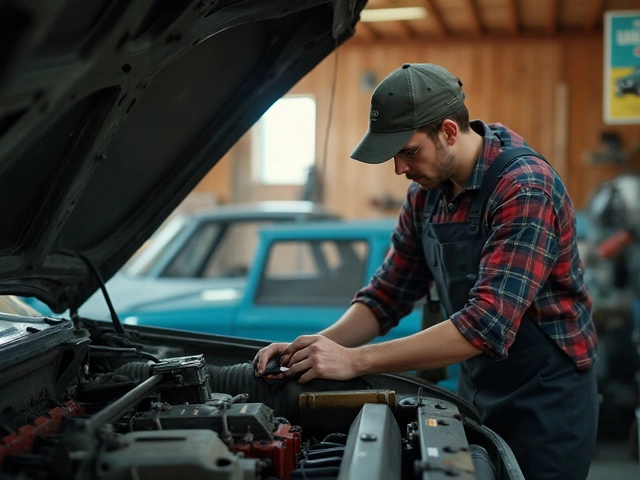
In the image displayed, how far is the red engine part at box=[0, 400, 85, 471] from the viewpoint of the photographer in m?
1.56

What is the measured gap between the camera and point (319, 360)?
2.05 m

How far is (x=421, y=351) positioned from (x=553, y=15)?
905 cm

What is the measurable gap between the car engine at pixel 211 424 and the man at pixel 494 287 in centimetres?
11

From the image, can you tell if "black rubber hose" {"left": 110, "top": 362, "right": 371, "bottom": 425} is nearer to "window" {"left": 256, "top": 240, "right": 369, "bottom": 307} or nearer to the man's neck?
the man's neck

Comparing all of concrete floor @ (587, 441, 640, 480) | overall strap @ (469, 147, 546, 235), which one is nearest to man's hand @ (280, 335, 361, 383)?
overall strap @ (469, 147, 546, 235)

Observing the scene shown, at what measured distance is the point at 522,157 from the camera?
222 cm

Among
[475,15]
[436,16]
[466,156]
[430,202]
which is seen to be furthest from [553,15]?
[466,156]

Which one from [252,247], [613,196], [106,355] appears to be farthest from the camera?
[252,247]

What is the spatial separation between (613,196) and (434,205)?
455 centimetres

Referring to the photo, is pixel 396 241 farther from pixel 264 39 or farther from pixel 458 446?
pixel 458 446

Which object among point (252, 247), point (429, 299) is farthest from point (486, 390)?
point (252, 247)

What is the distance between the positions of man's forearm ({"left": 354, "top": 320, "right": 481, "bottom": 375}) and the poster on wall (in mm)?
2900

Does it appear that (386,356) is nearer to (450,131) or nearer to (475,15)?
(450,131)

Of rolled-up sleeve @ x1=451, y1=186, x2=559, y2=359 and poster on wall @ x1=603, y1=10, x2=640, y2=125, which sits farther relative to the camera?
poster on wall @ x1=603, y1=10, x2=640, y2=125
